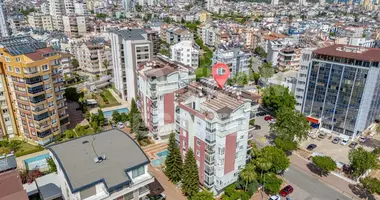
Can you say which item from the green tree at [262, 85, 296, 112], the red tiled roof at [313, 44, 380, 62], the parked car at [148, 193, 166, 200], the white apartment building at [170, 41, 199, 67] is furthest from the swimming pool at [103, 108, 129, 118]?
the red tiled roof at [313, 44, 380, 62]

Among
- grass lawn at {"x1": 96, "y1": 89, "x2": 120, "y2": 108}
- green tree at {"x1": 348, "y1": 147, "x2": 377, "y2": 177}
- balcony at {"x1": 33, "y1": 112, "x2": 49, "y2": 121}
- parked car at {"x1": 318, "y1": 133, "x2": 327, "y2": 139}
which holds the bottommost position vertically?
parked car at {"x1": 318, "y1": 133, "x2": 327, "y2": 139}

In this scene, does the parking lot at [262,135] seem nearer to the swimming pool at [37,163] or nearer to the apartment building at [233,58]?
Result: the apartment building at [233,58]

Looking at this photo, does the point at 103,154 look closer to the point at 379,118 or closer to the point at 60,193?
the point at 60,193

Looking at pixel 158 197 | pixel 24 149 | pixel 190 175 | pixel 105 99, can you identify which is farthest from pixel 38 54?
pixel 190 175

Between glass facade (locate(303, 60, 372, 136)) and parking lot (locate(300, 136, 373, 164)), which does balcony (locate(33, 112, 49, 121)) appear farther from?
glass facade (locate(303, 60, 372, 136))

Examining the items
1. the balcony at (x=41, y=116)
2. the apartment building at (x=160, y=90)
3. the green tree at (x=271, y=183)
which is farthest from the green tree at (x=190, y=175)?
the balcony at (x=41, y=116)
